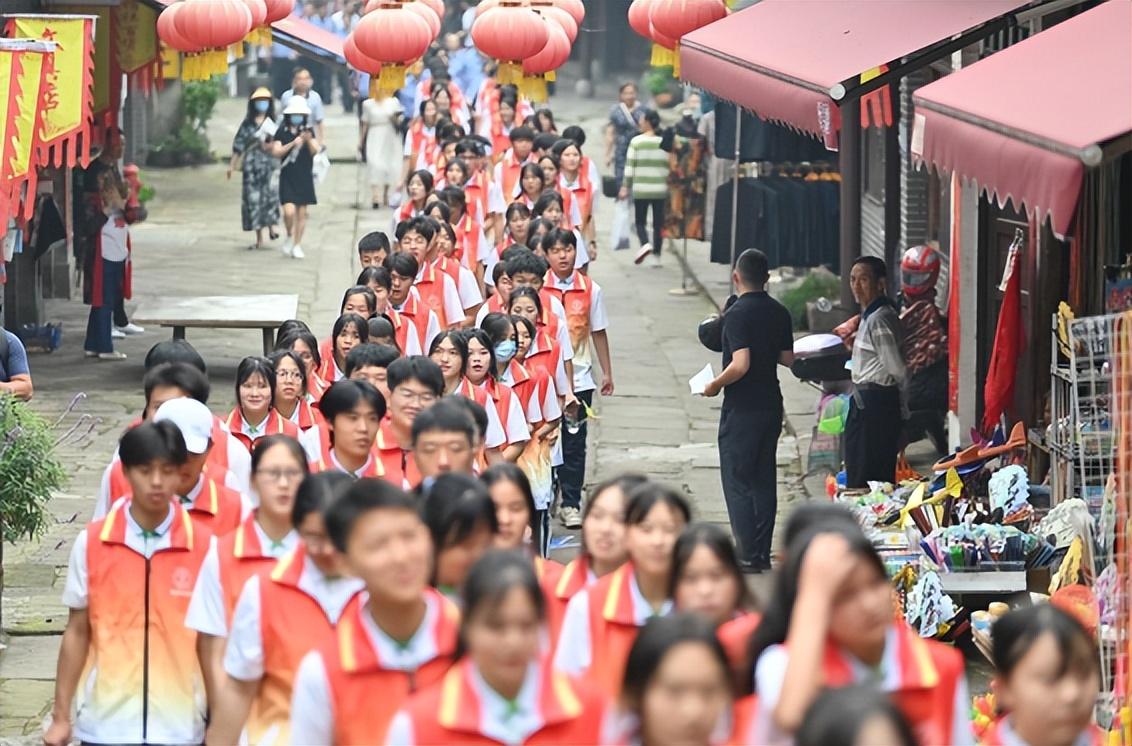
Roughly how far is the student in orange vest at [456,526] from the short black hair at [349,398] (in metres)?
1.57

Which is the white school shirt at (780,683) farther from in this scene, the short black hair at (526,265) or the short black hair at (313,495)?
the short black hair at (526,265)

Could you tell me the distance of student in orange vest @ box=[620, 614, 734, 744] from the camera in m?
4.08

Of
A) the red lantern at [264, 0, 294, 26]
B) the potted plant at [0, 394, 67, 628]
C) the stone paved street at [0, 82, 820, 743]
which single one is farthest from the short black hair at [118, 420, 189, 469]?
the red lantern at [264, 0, 294, 26]

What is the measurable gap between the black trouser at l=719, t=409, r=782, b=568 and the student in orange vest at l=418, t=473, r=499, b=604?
5.69m

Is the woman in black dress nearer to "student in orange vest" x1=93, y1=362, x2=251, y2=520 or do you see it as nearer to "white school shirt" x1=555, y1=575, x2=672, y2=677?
"student in orange vest" x1=93, y1=362, x2=251, y2=520

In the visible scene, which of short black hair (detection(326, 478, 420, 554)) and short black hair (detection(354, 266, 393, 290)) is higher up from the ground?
short black hair (detection(354, 266, 393, 290))

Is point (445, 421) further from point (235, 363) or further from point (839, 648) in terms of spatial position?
point (235, 363)

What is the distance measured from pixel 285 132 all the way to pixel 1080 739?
713 inches

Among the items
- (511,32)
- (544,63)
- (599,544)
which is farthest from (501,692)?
(544,63)

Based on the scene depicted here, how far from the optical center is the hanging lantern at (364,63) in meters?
15.2

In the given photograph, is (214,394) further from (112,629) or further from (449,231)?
(112,629)

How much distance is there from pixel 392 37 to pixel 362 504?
10.0 metres

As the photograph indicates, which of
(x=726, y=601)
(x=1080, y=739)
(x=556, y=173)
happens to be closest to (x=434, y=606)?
(x=726, y=601)

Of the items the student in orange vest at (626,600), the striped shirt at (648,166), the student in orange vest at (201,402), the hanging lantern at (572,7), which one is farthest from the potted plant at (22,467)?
the striped shirt at (648,166)
